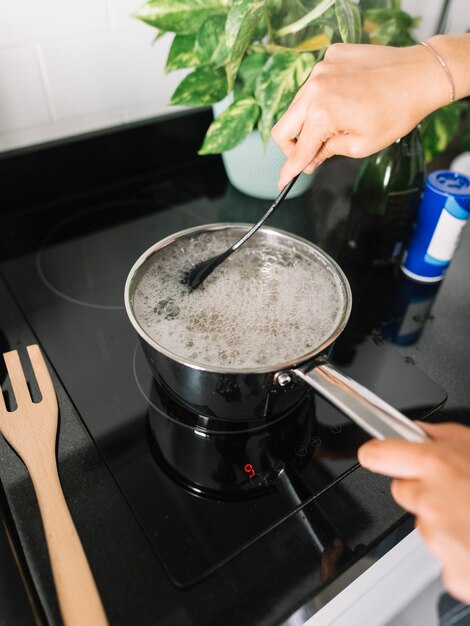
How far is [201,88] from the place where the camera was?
631 mm

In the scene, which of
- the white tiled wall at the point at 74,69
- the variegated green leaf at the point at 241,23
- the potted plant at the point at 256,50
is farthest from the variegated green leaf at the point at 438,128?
the white tiled wall at the point at 74,69

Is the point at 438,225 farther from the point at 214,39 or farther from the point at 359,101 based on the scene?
the point at 214,39

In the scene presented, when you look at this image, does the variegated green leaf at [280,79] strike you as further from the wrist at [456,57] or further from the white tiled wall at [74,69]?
the white tiled wall at [74,69]

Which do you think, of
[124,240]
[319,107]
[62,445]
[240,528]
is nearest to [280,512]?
[240,528]

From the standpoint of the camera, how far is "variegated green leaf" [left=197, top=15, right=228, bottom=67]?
58cm

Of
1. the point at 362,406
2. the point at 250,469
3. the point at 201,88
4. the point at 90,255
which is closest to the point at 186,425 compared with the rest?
the point at 250,469

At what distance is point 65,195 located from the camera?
768mm

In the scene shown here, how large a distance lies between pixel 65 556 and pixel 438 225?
1.66ft

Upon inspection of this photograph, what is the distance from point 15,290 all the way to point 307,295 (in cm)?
36

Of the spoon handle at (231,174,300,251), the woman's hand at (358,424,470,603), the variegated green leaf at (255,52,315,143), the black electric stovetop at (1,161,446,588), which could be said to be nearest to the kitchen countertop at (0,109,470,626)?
the black electric stovetop at (1,161,446,588)

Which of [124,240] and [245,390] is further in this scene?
[124,240]

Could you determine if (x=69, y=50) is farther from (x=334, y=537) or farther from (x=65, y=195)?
(x=334, y=537)

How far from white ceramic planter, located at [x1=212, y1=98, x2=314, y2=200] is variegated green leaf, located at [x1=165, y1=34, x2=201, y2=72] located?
2.9 inches

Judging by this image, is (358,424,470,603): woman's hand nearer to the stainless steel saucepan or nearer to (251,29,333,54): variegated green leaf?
the stainless steel saucepan
